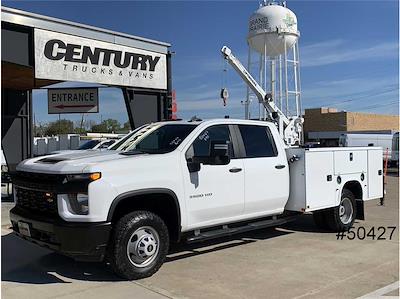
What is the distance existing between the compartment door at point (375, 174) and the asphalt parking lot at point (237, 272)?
1477 millimetres

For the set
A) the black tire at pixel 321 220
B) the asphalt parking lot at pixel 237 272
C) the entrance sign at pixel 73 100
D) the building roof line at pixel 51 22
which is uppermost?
the building roof line at pixel 51 22

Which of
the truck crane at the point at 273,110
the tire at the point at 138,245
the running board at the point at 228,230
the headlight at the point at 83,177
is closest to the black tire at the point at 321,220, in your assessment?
the running board at the point at 228,230

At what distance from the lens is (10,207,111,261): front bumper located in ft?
17.4

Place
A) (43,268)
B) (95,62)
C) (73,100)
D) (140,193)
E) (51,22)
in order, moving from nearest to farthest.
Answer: (140,193), (43,268), (51,22), (95,62), (73,100)

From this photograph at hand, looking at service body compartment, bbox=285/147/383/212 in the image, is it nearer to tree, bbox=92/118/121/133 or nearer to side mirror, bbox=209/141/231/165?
side mirror, bbox=209/141/231/165

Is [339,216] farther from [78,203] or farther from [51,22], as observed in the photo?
[51,22]

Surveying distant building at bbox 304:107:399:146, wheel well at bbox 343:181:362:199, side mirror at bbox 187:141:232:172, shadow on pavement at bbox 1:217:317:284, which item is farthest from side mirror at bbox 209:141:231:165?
distant building at bbox 304:107:399:146

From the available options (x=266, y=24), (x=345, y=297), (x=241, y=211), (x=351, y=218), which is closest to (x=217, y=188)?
(x=241, y=211)

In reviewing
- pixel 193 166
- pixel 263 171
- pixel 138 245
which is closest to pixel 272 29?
pixel 263 171

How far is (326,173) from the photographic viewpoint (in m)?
8.27

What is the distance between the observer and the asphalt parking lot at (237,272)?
17.5ft

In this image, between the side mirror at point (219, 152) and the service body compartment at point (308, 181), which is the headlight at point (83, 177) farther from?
the service body compartment at point (308, 181)

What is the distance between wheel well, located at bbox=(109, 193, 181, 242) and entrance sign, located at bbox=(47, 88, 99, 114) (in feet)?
30.3

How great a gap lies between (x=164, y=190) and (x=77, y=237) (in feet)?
3.97
